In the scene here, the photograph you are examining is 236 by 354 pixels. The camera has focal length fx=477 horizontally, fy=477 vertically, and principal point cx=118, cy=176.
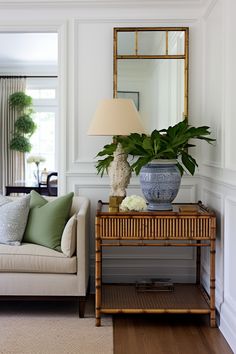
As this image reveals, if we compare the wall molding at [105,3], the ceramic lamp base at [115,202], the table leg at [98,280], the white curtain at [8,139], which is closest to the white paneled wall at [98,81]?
the wall molding at [105,3]

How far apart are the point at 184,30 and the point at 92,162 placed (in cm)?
132

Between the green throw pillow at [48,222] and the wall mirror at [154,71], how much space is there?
101cm

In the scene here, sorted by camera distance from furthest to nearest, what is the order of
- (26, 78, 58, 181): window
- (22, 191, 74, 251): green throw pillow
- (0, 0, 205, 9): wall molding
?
(26, 78, 58, 181): window < (0, 0, 205, 9): wall molding < (22, 191, 74, 251): green throw pillow

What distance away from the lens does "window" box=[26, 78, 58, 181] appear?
8.32 m

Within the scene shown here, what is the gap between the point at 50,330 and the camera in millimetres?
3078

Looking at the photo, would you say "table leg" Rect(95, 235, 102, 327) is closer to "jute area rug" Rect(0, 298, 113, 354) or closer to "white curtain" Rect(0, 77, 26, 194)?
"jute area rug" Rect(0, 298, 113, 354)

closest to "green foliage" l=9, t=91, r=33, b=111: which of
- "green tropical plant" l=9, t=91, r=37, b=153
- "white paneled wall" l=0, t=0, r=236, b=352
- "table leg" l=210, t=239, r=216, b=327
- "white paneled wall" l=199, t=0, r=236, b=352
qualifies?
"green tropical plant" l=9, t=91, r=37, b=153

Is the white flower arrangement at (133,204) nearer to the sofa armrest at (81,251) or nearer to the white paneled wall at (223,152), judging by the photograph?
the sofa armrest at (81,251)

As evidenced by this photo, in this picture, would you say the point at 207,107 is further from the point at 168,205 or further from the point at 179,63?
the point at 168,205

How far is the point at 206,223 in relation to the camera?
310 cm

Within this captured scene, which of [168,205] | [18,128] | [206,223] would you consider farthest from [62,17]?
[18,128]

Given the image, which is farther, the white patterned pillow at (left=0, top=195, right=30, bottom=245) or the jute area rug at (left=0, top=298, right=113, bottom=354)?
the white patterned pillow at (left=0, top=195, right=30, bottom=245)

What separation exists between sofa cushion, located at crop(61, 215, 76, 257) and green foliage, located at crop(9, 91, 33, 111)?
5.34 metres

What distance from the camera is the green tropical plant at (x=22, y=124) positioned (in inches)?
323
